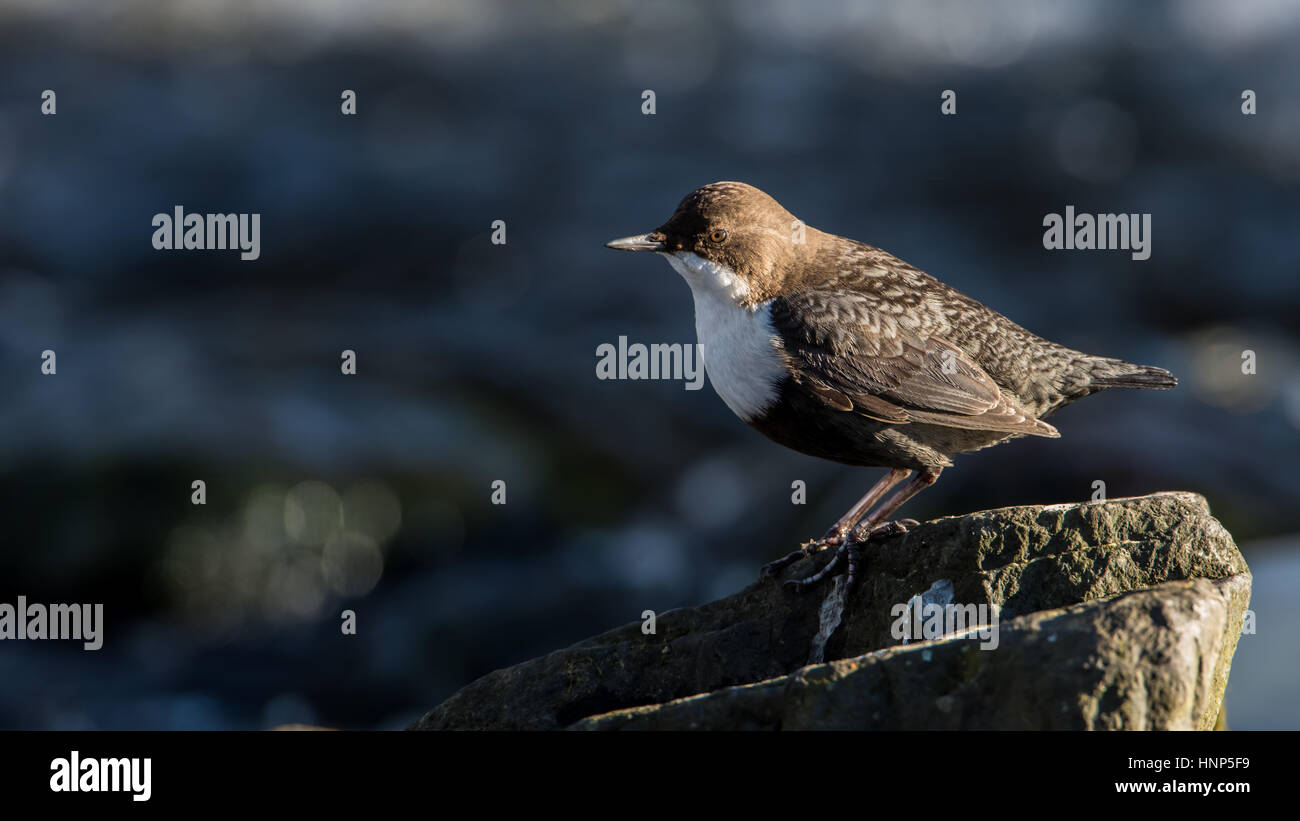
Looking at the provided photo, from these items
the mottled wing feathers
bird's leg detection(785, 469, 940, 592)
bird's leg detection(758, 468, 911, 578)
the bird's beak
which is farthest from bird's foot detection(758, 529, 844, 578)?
the bird's beak

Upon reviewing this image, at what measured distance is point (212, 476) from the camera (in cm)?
1021

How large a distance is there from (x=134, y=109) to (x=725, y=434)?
380 inches

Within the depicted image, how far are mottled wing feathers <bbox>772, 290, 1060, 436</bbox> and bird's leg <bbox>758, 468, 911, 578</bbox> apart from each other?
0.48m

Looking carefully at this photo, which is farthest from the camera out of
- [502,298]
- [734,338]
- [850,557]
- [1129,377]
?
[502,298]

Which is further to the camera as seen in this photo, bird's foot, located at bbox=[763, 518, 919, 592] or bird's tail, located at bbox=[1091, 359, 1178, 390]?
bird's tail, located at bbox=[1091, 359, 1178, 390]

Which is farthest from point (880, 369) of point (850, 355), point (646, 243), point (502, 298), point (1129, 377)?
point (502, 298)

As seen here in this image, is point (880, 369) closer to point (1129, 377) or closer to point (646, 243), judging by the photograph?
point (646, 243)

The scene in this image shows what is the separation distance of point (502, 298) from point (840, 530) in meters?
8.75

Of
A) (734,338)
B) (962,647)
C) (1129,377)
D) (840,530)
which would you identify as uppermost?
(734,338)

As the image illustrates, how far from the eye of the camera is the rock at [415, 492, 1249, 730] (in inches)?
132

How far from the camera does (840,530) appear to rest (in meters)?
5.65

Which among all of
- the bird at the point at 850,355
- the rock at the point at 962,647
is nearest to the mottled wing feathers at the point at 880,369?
the bird at the point at 850,355

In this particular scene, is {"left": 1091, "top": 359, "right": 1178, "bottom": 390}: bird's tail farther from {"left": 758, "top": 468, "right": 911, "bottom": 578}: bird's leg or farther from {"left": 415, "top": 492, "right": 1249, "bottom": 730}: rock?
{"left": 415, "top": 492, "right": 1249, "bottom": 730}: rock
